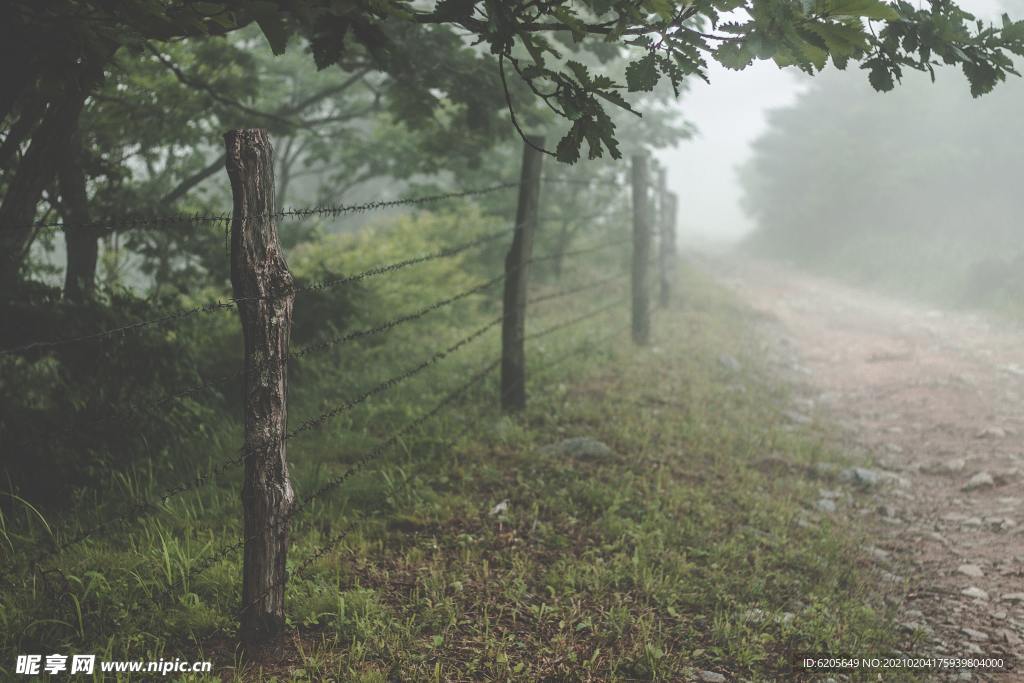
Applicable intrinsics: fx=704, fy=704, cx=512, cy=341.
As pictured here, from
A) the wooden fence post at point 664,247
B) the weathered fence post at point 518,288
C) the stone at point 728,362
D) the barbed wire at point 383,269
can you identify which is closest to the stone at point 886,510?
the weathered fence post at point 518,288

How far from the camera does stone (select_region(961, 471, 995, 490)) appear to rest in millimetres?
5711

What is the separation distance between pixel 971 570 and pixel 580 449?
8.61ft

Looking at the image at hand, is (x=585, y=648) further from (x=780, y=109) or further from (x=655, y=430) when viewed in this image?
(x=780, y=109)

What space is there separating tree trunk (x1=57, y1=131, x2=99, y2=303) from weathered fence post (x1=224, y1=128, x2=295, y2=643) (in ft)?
11.6

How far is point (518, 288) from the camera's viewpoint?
6.16 metres

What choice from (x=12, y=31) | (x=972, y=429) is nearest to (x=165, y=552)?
(x=12, y=31)

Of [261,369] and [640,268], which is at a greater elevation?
[640,268]

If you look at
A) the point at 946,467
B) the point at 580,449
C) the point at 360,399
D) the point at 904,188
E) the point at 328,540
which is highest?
the point at 904,188

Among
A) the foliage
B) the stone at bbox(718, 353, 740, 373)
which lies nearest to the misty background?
the foliage

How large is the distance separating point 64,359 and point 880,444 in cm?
708

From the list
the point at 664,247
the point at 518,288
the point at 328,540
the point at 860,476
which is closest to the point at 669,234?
the point at 664,247

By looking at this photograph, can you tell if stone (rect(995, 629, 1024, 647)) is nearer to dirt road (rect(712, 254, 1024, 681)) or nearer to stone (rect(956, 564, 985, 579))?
dirt road (rect(712, 254, 1024, 681))

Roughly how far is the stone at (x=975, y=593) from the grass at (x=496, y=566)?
546mm

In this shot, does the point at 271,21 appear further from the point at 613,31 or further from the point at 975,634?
the point at 975,634
